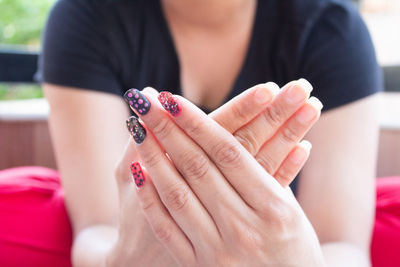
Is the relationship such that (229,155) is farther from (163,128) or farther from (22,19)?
(22,19)

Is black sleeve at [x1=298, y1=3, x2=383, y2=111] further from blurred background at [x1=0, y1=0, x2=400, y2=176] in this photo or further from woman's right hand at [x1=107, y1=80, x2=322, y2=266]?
blurred background at [x1=0, y1=0, x2=400, y2=176]

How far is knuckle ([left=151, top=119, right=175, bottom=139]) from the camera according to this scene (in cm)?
48

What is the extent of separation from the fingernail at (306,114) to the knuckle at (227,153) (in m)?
0.10

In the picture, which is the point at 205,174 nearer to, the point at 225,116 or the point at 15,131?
the point at 225,116

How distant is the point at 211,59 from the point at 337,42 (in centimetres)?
27

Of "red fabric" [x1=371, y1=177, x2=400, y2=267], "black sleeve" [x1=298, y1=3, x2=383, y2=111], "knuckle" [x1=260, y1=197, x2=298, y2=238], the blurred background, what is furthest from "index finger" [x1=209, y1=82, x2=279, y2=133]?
the blurred background

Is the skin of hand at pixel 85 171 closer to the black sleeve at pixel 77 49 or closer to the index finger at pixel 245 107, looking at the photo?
the black sleeve at pixel 77 49

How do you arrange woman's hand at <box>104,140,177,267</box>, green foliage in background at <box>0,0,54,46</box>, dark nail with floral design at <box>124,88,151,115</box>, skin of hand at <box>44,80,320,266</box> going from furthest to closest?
green foliage in background at <box>0,0,54,46</box> < skin of hand at <box>44,80,320,266</box> < woman's hand at <box>104,140,177,267</box> < dark nail with floral design at <box>124,88,151,115</box>

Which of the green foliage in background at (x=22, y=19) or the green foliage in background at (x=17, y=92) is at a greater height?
the green foliage in background at (x=22, y=19)

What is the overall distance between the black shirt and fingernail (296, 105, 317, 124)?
0.27 meters

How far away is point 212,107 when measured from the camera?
886mm

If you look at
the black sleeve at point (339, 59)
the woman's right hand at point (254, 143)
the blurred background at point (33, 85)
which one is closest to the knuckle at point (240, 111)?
the woman's right hand at point (254, 143)

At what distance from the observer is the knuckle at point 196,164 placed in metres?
0.49

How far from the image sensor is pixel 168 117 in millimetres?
483
